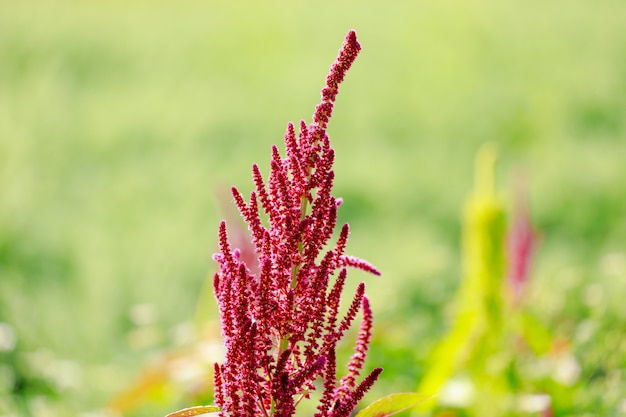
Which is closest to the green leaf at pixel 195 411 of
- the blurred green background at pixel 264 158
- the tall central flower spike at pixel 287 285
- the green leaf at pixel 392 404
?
the tall central flower spike at pixel 287 285

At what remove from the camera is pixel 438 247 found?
15.5 feet

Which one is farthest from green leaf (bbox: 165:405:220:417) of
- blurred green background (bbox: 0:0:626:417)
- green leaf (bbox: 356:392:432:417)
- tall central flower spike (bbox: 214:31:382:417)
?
blurred green background (bbox: 0:0:626:417)

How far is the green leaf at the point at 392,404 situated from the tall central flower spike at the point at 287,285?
25mm

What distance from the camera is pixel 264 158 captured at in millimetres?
5645

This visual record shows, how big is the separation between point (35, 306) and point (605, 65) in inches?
207

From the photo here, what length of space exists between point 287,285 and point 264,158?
15.3 ft

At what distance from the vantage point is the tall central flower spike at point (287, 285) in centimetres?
98

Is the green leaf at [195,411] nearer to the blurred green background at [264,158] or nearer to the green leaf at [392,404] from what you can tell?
the green leaf at [392,404]

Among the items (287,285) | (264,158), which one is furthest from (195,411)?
(264,158)

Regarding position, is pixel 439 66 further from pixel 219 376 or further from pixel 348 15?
pixel 219 376

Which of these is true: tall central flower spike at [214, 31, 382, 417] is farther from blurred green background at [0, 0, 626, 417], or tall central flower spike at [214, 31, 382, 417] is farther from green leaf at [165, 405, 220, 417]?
blurred green background at [0, 0, 626, 417]

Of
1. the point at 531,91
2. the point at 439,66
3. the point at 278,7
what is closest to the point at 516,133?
the point at 531,91

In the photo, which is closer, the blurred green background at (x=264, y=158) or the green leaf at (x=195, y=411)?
the green leaf at (x=195, y=411)

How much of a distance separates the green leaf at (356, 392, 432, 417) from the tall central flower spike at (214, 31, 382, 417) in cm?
3
